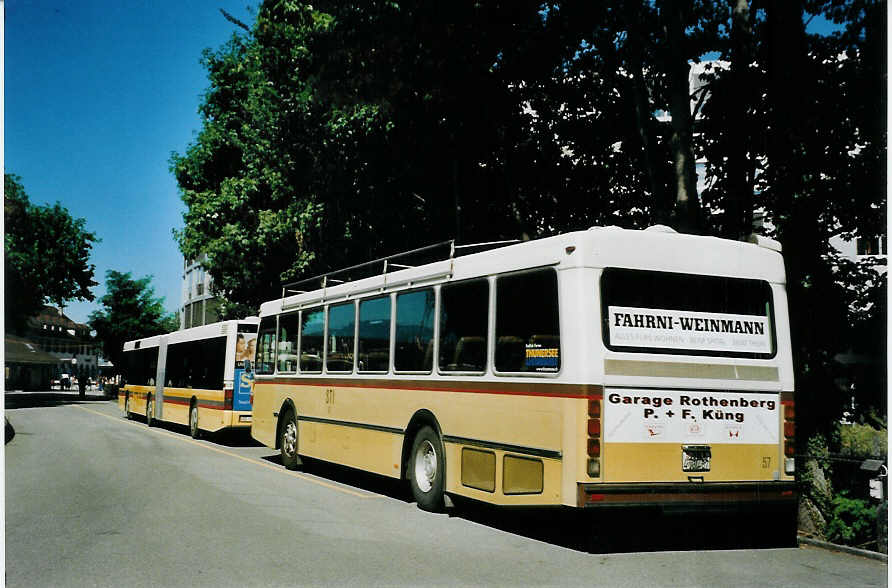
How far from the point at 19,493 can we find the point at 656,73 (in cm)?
1223

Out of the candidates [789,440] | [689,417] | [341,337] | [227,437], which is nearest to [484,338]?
[689,417]

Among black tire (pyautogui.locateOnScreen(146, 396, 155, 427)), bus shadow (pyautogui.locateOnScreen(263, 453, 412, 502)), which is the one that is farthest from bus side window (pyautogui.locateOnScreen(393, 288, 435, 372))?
black tire (pyautogui.locateOnScreen(146, 396, 155, 427))

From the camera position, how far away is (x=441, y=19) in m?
13.2

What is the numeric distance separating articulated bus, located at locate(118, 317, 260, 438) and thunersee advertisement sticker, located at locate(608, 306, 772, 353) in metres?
12.1

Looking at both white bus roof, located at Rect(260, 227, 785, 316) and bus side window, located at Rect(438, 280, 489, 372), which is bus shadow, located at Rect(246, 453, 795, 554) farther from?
white bus roof, located at Rect(260, 227, 785, 316)

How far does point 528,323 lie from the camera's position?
9.13 meters

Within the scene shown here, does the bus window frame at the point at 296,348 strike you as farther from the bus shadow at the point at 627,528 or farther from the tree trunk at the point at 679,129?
the tree trunk at the point at 679,129

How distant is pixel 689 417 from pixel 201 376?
15888mm

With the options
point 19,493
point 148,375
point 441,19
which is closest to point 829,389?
point 441,19

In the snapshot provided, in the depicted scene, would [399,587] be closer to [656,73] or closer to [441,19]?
[441,19]

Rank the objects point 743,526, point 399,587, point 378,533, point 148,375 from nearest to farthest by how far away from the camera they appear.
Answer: point 399,587 < point 378,533 < point 743,526 < point 148,375

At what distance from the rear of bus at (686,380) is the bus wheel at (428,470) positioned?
2.74 meters

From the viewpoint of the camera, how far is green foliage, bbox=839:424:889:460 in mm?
8914

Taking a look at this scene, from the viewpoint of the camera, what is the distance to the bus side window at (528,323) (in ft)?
28.7
